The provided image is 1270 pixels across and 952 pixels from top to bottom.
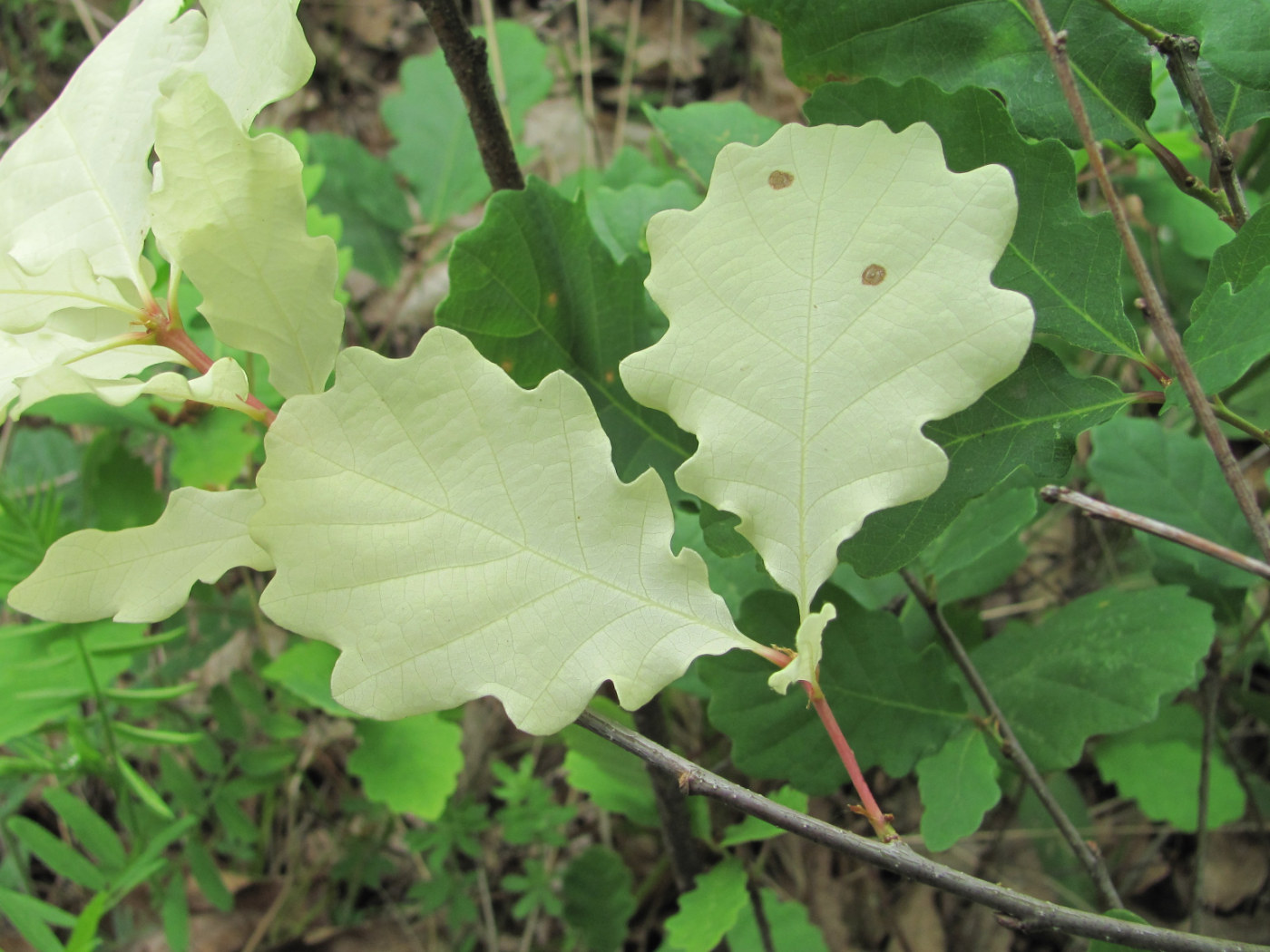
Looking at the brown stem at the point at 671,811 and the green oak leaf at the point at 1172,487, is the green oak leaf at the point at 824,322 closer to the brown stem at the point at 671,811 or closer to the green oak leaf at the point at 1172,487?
the brown stem at the point at 671,811

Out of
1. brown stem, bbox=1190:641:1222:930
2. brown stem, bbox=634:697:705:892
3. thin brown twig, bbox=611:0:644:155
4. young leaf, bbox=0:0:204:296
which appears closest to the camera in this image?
young leaf, bbox=0:0:204:296

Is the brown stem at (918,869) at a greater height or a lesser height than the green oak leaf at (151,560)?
lesser

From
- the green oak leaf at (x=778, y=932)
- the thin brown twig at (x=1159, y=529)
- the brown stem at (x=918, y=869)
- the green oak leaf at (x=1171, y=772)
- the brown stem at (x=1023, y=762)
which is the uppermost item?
the thin brown twig at (x=1159, y=529)

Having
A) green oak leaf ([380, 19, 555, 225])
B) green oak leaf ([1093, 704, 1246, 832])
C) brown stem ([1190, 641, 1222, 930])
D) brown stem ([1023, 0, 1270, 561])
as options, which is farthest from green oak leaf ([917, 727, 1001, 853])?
green oak leaf ([380, 19, 555, 225])

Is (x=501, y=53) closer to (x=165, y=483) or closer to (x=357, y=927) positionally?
(x=165, y=483)

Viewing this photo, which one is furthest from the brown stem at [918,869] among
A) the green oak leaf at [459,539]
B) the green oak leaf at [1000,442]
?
the green oak leaf at [1000,442]

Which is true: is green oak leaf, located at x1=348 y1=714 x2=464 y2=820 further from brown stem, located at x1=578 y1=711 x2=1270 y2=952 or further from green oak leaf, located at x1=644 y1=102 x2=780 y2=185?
green oak leaf, located at x1=644 y1=102 x2=780 y2=185

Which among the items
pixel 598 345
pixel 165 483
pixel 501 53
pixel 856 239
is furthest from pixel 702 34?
pixel 856 239

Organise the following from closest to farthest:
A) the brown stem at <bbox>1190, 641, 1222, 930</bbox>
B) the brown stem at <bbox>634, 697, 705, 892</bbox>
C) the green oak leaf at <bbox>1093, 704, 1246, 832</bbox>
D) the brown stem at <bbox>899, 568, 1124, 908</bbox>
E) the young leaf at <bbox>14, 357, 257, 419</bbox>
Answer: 1. the young leaf at <bbox>14, 357, 257, 419</bbox>
2. the brown stem at <bbox>899, 568, 1124, 908</bbox>
3. the brown stem at <bbox>634, 697, 705, 892</bbox>
4. the brown stem at <bbox>1190, 641, 1222, 930</bbox>
5. the green oak leaf at <bbox>1093, 704, 1246, 832</bbox>
